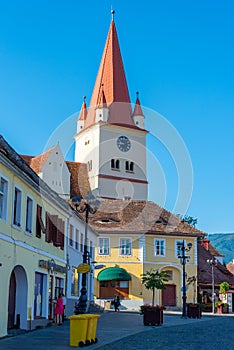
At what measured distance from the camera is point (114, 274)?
170ft

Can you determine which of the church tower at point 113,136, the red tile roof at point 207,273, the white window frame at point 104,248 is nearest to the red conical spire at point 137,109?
the church tower at point 113,136

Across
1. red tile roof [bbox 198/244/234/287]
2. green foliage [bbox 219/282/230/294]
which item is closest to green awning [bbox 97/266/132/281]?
green foliage [bbox 219/282/230/294]

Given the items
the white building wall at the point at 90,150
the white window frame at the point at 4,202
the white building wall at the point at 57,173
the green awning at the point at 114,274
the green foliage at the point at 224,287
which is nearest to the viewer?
the white window frame at the point at 4,202

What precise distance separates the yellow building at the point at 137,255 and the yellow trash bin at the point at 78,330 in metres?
34.0

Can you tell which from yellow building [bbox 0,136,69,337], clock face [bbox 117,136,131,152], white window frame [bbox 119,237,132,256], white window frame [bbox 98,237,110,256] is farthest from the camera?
clock face [bbox 117,136,131,152]

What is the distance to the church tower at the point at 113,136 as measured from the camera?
85812 millimetres

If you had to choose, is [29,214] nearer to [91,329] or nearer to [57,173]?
[91,329]

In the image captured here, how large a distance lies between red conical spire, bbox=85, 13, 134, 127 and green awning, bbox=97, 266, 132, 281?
1613 inches

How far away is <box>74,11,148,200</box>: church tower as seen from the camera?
8581 cm

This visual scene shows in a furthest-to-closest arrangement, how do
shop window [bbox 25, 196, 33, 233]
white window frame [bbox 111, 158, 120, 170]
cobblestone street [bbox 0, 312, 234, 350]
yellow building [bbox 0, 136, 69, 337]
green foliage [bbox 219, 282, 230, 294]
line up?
white window frame [bbox 111, 158, 120, 170], green foliage [bbox 219, 282, 230, 294], shop window [bbox 25, 196, 33, 233], yellow building [bbox 0, 136, 69, 337], cobblestone street [bbox 0, 312, 234, 350]

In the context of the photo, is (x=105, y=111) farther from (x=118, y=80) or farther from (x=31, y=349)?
(x=31, y=349)

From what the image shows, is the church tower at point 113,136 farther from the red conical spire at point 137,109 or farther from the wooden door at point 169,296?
the wooden door at point 169,296

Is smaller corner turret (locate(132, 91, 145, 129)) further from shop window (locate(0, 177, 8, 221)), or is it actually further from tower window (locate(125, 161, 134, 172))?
shop window (locate(0, 177, 8, 221))

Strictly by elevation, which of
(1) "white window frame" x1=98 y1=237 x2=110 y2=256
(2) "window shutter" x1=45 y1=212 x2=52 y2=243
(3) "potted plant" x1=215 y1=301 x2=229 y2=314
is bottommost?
(3) "potted plant" x1=215 y1=301 x2=229 y2=314
